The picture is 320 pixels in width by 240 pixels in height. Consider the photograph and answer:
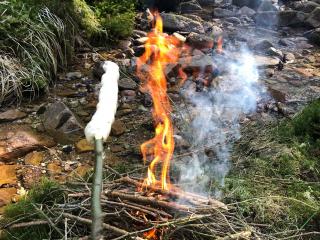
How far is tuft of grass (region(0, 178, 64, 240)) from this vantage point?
3.56 m

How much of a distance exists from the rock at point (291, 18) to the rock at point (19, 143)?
8.24m

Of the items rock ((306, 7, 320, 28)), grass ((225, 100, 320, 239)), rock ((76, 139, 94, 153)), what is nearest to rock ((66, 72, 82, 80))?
rock ((76, 139, 94, 153))

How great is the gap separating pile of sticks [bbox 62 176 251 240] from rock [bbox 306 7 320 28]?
8819mm

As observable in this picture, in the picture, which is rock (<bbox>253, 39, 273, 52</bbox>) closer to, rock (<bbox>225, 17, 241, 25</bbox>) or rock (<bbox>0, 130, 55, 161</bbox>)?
rock (<bbox>225, 17, 241, 25</bbox>)

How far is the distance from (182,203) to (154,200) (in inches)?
10.0

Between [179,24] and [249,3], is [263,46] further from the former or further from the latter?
[249,3]

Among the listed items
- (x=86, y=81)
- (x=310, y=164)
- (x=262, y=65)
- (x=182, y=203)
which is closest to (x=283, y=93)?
(x=262, y=65)

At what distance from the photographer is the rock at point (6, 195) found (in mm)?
4473

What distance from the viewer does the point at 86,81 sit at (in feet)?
23.9

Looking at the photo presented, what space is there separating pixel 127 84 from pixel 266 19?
6.45m

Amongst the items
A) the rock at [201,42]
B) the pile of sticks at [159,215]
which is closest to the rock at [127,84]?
the rock at [201,42]

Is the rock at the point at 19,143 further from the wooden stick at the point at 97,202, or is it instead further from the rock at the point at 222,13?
the rock at the point at 222,13

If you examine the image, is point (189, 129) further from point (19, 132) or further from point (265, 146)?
point (19, 132)

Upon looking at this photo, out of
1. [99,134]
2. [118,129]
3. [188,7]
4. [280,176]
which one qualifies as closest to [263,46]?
[188,7]
